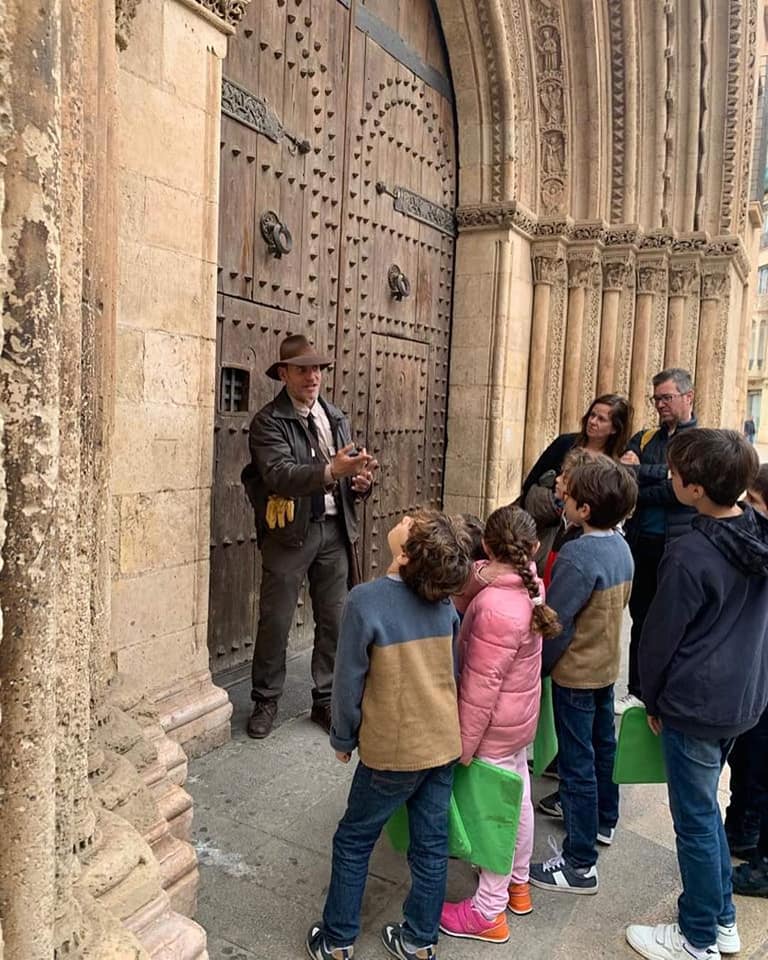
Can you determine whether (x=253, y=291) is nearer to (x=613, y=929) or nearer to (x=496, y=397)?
(x=496, y=397)

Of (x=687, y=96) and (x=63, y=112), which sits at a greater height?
(x=687, y=96)

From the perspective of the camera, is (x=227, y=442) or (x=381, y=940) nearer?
(x=381, y=940)

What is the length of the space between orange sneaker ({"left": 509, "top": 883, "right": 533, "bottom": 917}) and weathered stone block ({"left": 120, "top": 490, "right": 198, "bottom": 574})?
1620mm

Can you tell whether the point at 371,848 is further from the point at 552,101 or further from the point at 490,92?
the point at 552,101

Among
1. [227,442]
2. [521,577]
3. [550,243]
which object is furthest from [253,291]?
[550,243]

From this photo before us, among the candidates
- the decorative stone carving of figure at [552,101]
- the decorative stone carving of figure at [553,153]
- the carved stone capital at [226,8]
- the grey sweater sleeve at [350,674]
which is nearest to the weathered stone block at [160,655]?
the grey sweater sleeve at [350,674]

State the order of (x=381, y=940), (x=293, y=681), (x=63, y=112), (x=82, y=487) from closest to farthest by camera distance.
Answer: (x=63, y=112)
(x=82, y=487)
(x=381, y=940)
(x=293, y=681)

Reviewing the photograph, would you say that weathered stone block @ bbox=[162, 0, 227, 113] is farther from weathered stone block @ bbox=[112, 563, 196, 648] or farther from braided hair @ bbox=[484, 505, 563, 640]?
braided hair @ bbox=[484, 505, 563, 640]

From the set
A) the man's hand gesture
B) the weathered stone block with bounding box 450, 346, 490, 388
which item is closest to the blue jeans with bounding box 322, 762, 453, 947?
the man's hand gesture

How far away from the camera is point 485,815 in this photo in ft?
6.93

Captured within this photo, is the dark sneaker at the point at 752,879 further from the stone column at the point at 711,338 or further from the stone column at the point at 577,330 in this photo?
the stone column at the point at 711,338

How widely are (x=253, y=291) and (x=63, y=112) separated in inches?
105

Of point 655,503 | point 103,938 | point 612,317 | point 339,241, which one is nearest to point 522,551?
point 103,938

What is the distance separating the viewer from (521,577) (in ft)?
7.22
